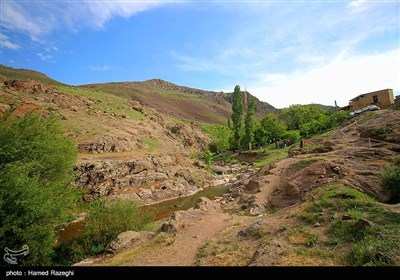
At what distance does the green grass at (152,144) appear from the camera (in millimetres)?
61694

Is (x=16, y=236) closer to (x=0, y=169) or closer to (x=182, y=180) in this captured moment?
(x=0, y=169)

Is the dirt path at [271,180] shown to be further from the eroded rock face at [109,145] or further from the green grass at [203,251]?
the eroded rock face at [109,145]

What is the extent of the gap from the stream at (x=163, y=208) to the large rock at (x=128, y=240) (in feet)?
25.5

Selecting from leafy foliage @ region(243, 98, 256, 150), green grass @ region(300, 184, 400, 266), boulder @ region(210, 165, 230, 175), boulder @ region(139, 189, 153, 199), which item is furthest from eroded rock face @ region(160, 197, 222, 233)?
leafy foliage @ region(243, 98, 256, 150)

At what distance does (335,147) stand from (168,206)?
24.9 m

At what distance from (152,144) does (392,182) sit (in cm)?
5478

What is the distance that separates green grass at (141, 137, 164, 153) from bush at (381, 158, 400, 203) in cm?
4811

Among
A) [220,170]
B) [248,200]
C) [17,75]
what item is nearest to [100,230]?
[248,200]

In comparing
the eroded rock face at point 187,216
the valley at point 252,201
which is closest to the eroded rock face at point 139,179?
the valley at point 252,201

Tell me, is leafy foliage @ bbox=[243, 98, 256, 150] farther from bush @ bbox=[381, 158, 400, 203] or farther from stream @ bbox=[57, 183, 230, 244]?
bush @ bbox=[381, 158, 400, 203]

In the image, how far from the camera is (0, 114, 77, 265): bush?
636 inches

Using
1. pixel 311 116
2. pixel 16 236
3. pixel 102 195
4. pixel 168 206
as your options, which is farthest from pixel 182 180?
pixel 311 116

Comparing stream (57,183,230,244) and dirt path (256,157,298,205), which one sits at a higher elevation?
dirt path (256,157,298,205)

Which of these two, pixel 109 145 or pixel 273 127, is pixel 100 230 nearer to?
pixel 109 145
